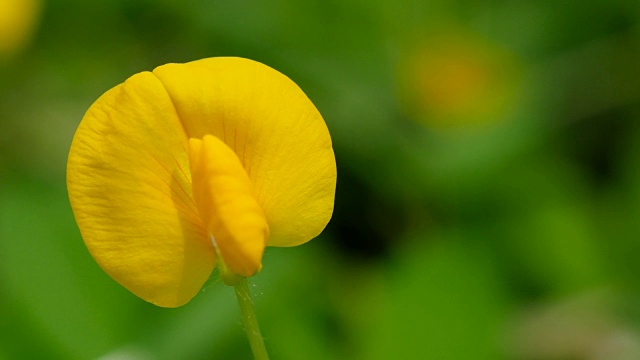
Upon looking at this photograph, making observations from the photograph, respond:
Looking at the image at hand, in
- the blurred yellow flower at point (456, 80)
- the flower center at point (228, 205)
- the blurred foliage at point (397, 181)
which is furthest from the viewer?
the blurred yellow flower at point (456, 80)

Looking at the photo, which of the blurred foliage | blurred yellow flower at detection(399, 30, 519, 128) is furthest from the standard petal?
blurred yellow flower at detection(399, 30, 519, 128)

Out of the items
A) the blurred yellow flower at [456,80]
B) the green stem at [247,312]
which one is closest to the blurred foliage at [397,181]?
the blurred yellow flower at [456,80]

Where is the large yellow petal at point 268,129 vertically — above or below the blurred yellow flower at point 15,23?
above

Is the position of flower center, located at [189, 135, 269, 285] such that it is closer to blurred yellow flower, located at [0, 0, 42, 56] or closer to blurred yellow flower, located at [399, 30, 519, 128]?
blurred yellow flower, located at [399, 30, 519, 128]

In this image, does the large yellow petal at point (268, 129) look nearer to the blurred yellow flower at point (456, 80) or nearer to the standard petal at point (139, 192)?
the standard petal at point (139, 192)

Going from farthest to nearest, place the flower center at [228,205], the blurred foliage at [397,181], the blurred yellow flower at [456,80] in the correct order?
the blurred yellow flower at [456,80] → the blurred foliage at [397,181] → the flower center at [228,205]

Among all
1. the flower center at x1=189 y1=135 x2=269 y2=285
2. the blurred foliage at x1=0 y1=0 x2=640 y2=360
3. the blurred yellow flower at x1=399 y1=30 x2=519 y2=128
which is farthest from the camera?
the blurred yellow flower at x1=399 y1=30 x2=519 y2=128

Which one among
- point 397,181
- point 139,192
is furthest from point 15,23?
point 139,192
